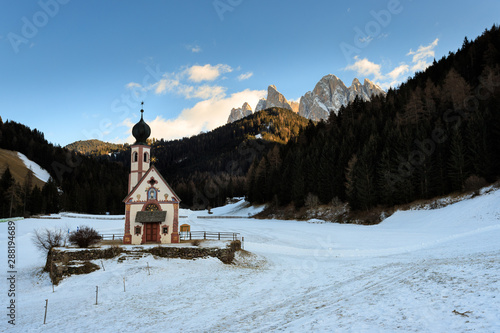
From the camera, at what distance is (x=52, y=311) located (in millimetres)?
16469

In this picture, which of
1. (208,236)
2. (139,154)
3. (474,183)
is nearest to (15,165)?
(139,154)

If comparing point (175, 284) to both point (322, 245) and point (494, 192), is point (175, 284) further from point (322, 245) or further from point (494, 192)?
point (494, 192)

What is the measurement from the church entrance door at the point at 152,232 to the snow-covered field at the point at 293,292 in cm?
561

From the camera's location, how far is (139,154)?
35.0 metres

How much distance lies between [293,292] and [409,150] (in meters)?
49.0

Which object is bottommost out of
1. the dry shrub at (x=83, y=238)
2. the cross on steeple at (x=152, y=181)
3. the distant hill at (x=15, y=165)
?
the dry shrub at (x=83, y=238)

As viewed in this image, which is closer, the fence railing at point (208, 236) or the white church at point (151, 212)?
the white church at point (151, 212)

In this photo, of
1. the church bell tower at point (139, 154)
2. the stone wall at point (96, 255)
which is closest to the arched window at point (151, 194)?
the church bell tower at point (139, 154)

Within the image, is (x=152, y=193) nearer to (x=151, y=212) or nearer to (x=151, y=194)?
(x=151, y=194)

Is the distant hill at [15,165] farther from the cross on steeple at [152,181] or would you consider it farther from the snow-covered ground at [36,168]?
the cross on steeple at [152,181]

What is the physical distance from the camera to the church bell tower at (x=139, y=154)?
34625 millimetres

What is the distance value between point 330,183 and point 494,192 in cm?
3340

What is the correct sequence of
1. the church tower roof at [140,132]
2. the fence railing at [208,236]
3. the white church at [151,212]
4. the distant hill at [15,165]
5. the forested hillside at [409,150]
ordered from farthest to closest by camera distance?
the distant hill at [15,165] < the forested hillside at [409,150] < the fence railing at [208,236] < the church tower roof at [140,132] < the white church at [151,212]

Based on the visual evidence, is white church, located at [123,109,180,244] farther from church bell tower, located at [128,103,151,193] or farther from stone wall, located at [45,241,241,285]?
stone wall, located at [45,241,241,285]
